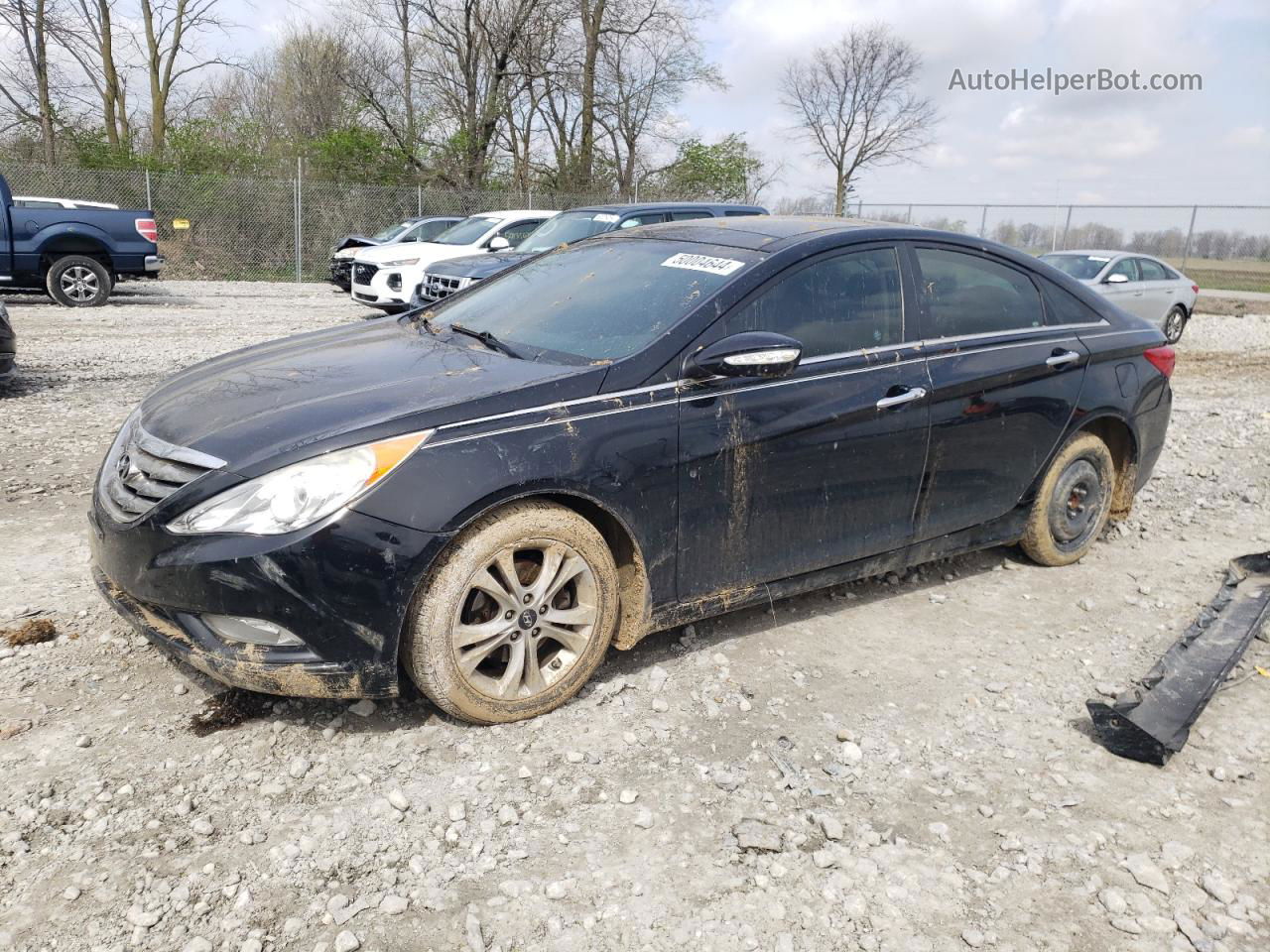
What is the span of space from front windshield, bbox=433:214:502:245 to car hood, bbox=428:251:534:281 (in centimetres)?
316

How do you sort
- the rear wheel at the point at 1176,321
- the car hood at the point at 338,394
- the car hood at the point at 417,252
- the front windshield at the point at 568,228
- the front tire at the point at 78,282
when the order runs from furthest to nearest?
the rear wheel at the point at 1176,321 → the front tire at the point at 78,282 → the car hood at the point at 417,252 → the front windshield at the point at 568,228 → the car hood at the point at 338,394

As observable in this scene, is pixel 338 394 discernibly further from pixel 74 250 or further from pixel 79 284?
pixel 79 284

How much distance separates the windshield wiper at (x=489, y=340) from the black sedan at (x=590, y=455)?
16 millimetres

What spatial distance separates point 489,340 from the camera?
3795mm

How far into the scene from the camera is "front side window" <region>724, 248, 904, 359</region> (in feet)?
12.0

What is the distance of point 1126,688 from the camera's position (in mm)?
3721

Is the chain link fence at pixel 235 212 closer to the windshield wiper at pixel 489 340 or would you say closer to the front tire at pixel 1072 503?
the windshield wiper at pixel 489 340

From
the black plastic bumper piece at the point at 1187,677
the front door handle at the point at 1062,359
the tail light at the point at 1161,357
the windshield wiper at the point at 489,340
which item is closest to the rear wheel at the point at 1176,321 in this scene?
the tail light at the point at 1161,357

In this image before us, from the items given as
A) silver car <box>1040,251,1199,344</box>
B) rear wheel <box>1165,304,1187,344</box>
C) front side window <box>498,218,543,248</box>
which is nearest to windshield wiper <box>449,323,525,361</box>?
front side window <box>498,218,543,248</box>

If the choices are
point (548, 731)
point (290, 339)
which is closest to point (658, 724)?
point (548, 731)

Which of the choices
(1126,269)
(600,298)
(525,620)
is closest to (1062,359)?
(600,298)

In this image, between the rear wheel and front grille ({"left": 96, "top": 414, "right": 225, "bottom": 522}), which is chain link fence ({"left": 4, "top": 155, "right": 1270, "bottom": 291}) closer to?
the rear wheel

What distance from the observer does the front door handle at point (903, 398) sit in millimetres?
3844

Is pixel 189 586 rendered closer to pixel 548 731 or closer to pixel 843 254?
pixel 548 731
